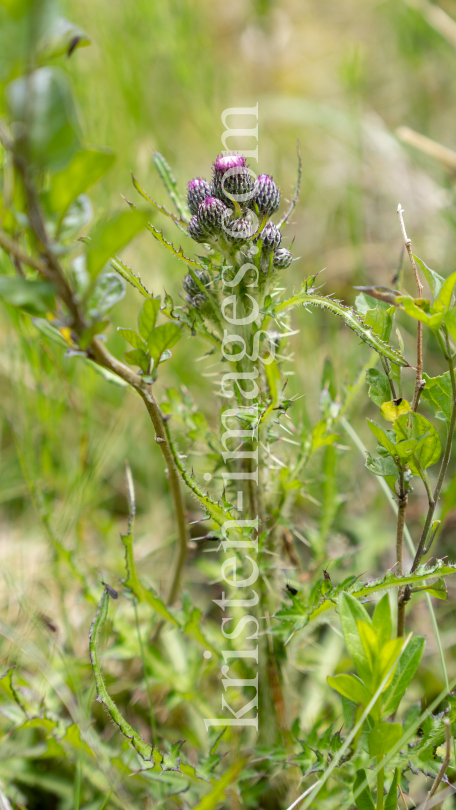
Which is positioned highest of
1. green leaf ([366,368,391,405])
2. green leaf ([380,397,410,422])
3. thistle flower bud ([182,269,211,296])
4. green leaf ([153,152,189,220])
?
green leaf ([153,152,189,220])

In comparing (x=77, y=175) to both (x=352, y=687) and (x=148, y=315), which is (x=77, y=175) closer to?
(x=148, y=315)

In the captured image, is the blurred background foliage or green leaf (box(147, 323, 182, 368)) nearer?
green leaf (box(147, 323, 182, 368))

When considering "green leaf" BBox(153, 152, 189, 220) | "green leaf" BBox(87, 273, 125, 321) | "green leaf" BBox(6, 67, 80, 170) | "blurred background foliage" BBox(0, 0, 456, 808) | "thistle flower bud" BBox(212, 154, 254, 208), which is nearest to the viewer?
"green leaf" BBox(6, 67, 80, 170)

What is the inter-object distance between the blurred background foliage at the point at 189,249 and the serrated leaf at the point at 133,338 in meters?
0.41

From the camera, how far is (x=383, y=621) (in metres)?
1.04

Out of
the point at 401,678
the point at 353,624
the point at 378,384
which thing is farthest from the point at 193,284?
the point at 401,678

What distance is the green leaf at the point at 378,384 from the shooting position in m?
1.20

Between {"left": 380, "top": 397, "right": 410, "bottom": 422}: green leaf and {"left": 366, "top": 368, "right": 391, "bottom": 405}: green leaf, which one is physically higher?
{"left": 366, "top": 368, "right": 391, "bottom": 405}: green leaf

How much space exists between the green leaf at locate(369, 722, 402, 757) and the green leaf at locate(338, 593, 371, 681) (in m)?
0.09

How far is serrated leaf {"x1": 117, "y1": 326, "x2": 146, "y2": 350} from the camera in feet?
3.04

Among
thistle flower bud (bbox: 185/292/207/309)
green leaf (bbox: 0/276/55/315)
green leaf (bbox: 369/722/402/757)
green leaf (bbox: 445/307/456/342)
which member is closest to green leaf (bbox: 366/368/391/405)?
green leaf (bbox: 445/307/456/342)

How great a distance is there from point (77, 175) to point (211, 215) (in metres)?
0.53

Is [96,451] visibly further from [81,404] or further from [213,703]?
[213,703]

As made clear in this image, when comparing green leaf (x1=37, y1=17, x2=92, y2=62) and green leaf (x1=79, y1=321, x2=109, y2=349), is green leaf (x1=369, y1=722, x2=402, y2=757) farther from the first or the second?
green leaf (x1=37, y1=17, x2=92, y2=62)
